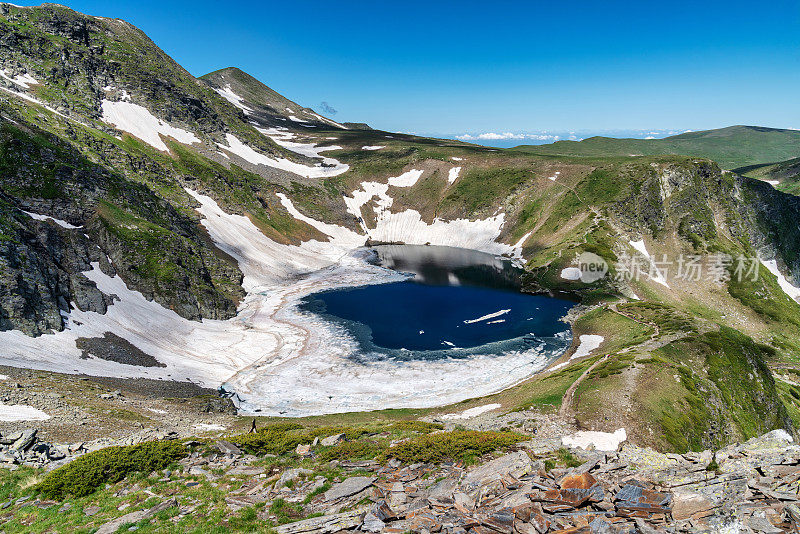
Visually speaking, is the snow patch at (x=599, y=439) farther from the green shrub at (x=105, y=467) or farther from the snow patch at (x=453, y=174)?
the snow patch at (x=453, y=174)

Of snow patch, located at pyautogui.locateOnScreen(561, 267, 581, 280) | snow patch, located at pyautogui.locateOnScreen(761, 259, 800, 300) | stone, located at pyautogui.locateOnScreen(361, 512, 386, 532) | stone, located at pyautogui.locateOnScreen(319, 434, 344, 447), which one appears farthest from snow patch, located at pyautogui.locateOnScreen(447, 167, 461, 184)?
stone, located at pyautogui.locateOnScreen(361, 512, 386, 532)

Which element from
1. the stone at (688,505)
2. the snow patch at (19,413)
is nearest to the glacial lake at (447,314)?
the snow patch at (19,413)

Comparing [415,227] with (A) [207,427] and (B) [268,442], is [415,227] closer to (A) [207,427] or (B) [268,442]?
(A) [207,427]

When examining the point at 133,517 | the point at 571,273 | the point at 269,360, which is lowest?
the point at 269,360

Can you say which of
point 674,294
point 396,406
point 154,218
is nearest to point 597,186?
point 674,294

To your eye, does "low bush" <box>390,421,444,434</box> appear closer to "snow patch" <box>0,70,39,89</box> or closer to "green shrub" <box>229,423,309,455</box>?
"green shrub" <box>229,423,309,455</box>

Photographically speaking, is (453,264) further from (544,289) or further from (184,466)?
(184,466)

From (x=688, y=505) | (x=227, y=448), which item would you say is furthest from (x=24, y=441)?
(x=688, y=505)
